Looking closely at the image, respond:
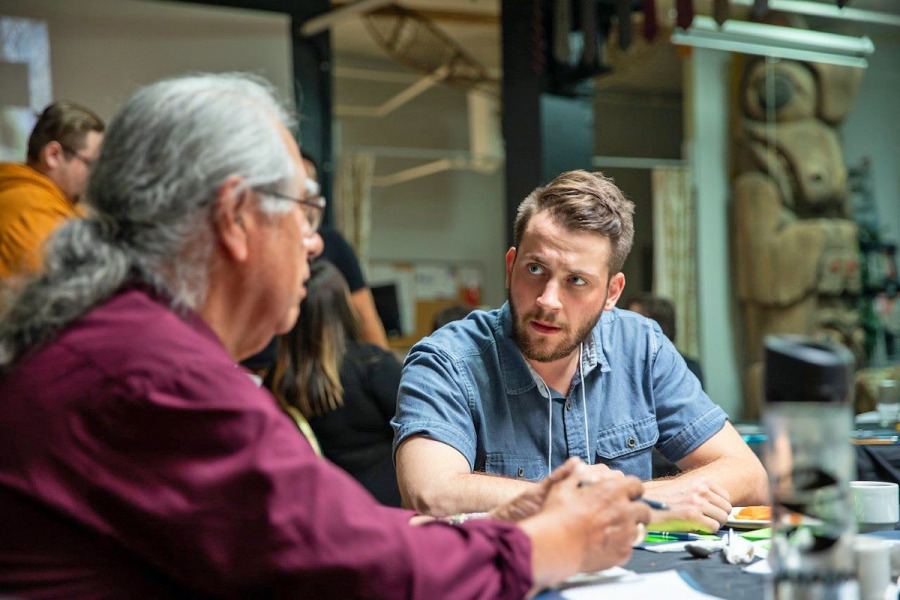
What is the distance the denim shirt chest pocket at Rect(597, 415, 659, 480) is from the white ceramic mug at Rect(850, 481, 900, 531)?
1.89 feet

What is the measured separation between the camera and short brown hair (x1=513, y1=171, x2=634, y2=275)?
6.98ft

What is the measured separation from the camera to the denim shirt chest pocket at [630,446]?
2182mm

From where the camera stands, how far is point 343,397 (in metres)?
3.45

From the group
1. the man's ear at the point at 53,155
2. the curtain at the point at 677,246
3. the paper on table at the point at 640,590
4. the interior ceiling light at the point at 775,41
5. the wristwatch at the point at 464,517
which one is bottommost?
the curtain at the point at 677,246

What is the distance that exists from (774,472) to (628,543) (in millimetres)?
317

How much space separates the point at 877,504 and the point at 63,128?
9.76ft

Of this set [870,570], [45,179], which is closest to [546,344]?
[870,570]

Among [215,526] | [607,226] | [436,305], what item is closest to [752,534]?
[607,226]

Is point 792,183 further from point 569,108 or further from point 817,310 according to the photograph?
point 569,108

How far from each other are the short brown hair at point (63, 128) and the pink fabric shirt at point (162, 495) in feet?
9.37

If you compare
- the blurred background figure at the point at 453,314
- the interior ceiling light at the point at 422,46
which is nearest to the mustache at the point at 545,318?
the blurred background figure at the point at 453,314

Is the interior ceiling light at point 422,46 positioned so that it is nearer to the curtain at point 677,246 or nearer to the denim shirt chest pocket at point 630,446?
the curtain at point 677,246

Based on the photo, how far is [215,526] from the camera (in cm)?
98

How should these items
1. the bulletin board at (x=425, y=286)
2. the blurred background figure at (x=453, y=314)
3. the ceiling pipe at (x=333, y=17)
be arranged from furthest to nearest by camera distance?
the bulletin board at (x=425, y=286) → the ceiling pipe at (x=333, y=17) → the blurred background figure at (x=453, y=314)
